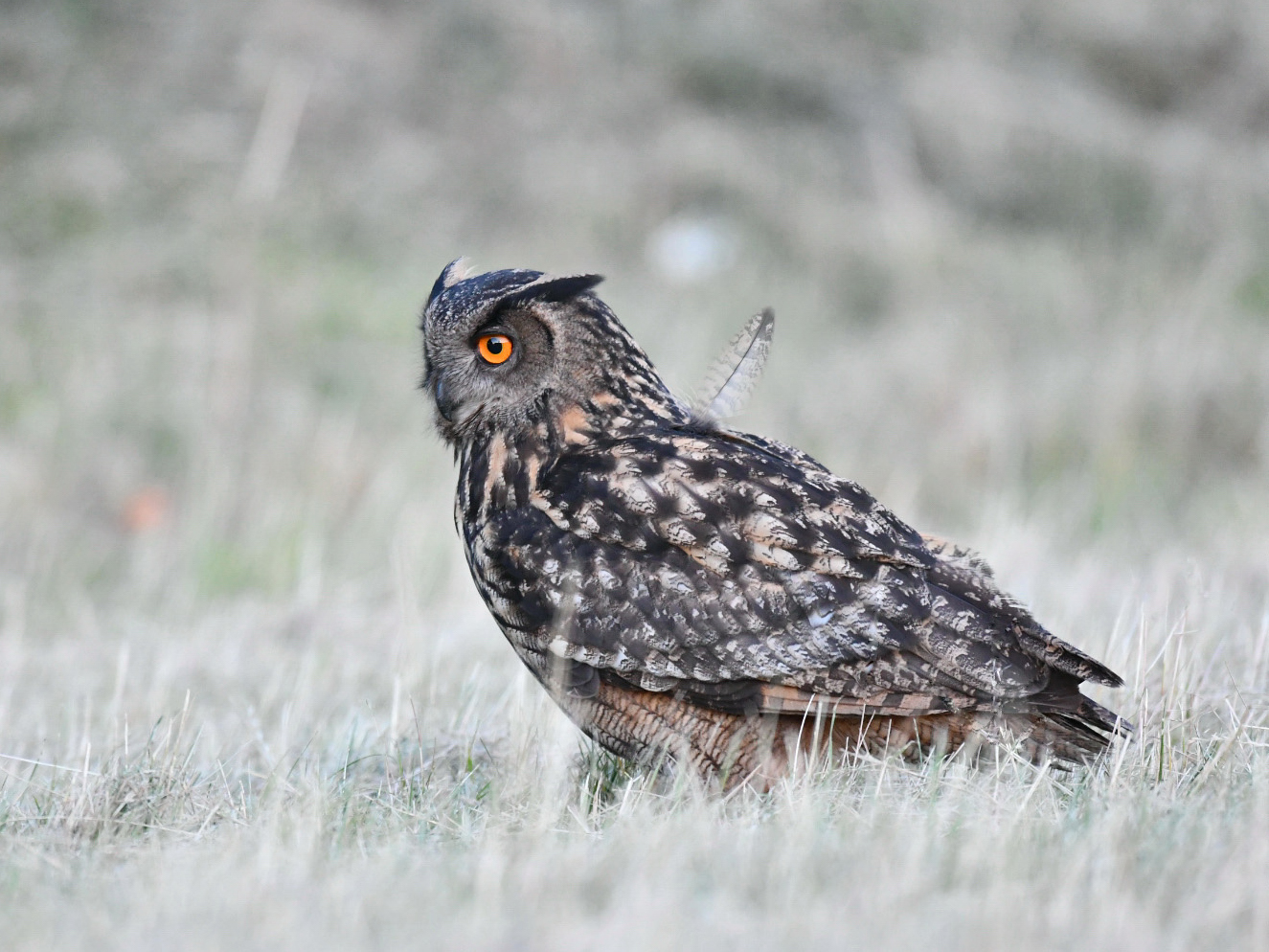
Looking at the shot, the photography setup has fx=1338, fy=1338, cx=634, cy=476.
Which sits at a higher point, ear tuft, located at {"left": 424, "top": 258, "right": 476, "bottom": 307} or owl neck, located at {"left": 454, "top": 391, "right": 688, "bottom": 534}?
ear tuft, located at {"left": 424, "top": 258, "right": 476, "bottom": 307}

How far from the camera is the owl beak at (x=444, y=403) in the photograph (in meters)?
3.62

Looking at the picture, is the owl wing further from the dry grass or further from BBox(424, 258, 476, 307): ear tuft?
BBox(424, 258, 476, 307): ear tuft

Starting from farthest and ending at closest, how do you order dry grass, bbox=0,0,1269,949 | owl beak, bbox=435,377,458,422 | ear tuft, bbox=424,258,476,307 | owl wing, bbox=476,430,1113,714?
ear tuft, bbox=424,258,476,307 → owl beak, bbox=435,377,458,422 → owl wing, bbox=476,430,1113,714 → dry grass, bbox=0,0,1269,949

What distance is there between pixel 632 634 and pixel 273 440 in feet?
22.3

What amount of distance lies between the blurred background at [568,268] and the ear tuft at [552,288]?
110 centimetres

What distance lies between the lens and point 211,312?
36.1 ft

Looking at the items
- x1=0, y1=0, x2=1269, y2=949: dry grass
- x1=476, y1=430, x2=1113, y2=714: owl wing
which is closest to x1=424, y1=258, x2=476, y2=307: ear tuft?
x1=476, y1=430, x2=1113, y2=714: owl wing

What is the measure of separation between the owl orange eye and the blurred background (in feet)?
3.01

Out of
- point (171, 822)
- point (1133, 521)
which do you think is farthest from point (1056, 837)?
point (1133, 521)

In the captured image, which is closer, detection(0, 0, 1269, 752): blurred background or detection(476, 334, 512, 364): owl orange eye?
detection(476, 334, 512, 364): owl orange eye

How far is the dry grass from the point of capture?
2205 millimetres

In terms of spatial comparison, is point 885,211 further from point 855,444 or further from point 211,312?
point 211,312

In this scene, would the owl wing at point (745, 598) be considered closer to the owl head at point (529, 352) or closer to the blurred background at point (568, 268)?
the owl head at point (529, 352)

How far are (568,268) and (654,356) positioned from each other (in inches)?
82.5
